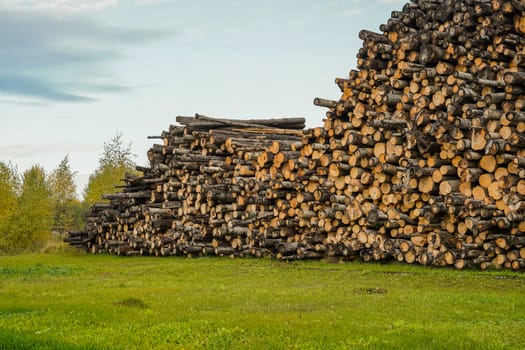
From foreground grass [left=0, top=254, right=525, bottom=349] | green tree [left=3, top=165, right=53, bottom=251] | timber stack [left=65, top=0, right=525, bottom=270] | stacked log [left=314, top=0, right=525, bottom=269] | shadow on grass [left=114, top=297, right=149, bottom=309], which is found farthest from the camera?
green tree [left=3, top=165, right=53, bottom=251]

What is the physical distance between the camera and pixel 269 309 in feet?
37.9

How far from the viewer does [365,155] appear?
19.9 metres

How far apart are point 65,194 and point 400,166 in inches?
2064

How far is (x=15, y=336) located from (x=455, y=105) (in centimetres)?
1241

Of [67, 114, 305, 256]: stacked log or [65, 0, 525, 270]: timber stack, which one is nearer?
[65, 0, 525, 270]: timber stack

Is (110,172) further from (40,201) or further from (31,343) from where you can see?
(31,343)

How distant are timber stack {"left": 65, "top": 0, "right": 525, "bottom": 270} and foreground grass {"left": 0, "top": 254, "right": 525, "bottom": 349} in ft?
3.88

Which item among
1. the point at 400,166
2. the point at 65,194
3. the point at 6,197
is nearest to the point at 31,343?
the point at 400,166

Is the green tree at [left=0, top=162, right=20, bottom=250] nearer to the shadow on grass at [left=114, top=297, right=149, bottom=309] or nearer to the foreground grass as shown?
the foreground grass

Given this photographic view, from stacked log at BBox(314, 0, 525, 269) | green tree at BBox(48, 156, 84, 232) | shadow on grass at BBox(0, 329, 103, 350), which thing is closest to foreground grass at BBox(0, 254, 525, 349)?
shadow on grass at BBox(0, 329, 103, 350)

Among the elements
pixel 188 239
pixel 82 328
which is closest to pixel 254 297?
pixel 82 328

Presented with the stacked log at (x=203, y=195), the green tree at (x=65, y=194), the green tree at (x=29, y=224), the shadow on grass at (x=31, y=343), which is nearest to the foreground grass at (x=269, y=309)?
the shadow on grass at (x=31, y=343)

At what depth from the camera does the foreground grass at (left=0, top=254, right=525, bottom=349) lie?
8906 mm

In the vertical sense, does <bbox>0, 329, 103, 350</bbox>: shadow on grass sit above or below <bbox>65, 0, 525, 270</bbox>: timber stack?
below
